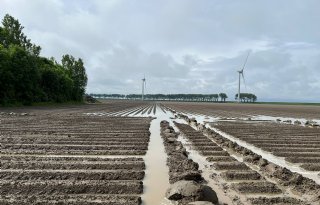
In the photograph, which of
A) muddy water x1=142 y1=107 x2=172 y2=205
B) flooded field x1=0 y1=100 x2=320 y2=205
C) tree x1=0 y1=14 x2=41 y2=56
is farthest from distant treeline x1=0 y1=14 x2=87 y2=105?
muddy water x1=142 y1=107 x2=172 y2=205

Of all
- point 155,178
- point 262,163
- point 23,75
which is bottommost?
point 155,178

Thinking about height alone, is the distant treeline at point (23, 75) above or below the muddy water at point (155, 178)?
above

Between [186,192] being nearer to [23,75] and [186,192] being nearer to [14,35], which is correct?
[23,75]

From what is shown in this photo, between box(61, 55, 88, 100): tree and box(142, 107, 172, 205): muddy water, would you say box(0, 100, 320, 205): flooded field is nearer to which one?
box(142, 107, 172, 205): muddy water

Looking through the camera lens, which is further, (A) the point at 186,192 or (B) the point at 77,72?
(B) the point at 77,72

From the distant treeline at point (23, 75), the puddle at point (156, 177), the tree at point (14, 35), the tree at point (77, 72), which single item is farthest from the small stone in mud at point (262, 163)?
the tree at point (77, 72)

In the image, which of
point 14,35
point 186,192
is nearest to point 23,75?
point 14,35

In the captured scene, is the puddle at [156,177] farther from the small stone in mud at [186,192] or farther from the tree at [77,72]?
the tree at [77,72]

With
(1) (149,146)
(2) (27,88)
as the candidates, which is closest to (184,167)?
(1) (149,146)

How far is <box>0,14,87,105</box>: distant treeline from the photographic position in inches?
1623

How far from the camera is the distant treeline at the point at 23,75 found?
41.2 m

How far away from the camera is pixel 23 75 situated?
43.3m

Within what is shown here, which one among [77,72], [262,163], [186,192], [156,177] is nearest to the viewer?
[186,192]

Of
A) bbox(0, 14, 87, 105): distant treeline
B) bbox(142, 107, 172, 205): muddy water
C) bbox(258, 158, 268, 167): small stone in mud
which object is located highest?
bbox(0, 14, 87, 105): distant treeline
